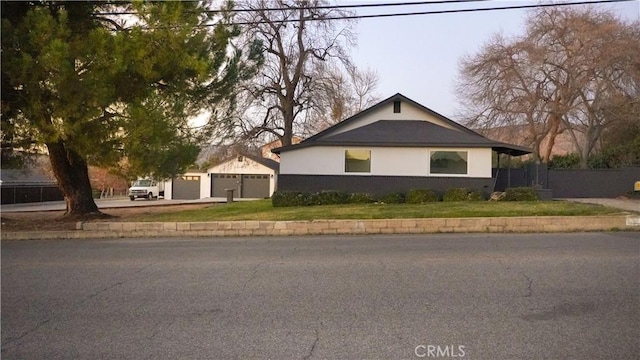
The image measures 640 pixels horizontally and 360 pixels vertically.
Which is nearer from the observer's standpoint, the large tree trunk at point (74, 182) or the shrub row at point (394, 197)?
the large tree trunk at point (74, 182)

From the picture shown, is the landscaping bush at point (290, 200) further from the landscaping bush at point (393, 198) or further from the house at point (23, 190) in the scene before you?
the house at point (23, 190)

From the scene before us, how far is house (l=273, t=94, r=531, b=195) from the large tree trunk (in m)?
8.09

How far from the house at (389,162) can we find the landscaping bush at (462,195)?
53.3 inches

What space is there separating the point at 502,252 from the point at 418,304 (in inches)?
174

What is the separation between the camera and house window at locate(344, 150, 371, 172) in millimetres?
23609

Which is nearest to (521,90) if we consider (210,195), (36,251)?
(210,195)

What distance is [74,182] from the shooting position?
1778cm

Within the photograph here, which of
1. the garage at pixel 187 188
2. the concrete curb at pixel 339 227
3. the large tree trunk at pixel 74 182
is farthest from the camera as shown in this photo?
the garage at pixel 187 188

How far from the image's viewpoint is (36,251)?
11.9 meters

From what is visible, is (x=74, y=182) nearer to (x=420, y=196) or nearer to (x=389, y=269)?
(x=420, y=196)

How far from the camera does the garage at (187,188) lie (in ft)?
153

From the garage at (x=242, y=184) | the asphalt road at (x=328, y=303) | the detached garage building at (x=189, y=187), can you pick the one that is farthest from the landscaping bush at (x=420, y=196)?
the detached garage building at (x=189, y=187)

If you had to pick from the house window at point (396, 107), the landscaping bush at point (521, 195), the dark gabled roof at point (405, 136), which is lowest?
the landscaping bush at point (521, 195)

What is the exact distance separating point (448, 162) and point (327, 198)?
236 inches
